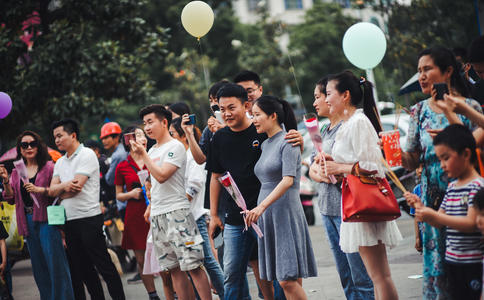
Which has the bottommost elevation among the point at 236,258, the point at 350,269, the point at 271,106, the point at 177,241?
the point at 350,269

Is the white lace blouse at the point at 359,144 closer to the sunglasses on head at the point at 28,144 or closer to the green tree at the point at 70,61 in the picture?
the sunglasses on head at the point at 28,144

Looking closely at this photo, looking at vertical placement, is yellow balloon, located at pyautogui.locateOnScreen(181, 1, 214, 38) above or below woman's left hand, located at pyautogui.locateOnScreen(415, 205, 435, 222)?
above

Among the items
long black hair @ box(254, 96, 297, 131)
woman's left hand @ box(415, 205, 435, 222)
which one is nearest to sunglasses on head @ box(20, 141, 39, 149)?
long black hair @ box(254, 96, 297, 131)

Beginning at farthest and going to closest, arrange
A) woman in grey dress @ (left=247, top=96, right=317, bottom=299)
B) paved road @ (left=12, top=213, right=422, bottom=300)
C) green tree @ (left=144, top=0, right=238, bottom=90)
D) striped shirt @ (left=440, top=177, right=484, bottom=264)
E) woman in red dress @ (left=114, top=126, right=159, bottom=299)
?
green tree @ (left=144, top=0, right=238, bottom=90)
woman in red dress @ (left=114, top=126, right=159, bottom=299)
paved road @ (left=12, top=213, right=422, bottom=300)
woman in grey dress @ (left=247, top=96, right=317, bottom=299)
striped shirt @ (left=440, top=177, right=484, bottom=264)

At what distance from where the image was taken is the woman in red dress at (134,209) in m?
7.00

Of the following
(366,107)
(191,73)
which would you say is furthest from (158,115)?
(191,73)

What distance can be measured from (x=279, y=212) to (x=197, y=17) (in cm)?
329

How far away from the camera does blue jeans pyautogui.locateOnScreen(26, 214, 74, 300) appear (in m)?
6.57

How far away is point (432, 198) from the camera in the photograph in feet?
12.4

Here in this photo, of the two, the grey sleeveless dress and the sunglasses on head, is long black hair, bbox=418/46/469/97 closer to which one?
the grey sleeveless dress

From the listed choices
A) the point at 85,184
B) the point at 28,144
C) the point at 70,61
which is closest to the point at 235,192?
the point at 85,184

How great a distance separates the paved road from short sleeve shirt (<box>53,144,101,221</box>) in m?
1.68

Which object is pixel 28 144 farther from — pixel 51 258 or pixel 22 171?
pixel 51 258

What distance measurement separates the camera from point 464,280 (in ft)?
11.2
